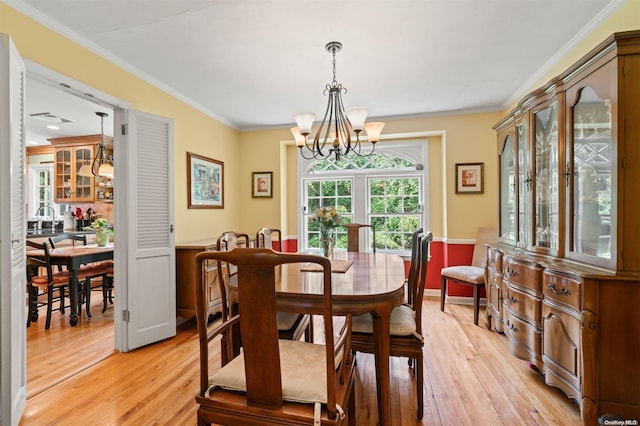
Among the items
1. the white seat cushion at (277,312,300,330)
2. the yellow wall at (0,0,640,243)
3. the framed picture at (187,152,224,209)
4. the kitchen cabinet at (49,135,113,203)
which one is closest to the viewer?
the white seat cushion at (277,312,300,330)

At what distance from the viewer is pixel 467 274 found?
11.2 ft

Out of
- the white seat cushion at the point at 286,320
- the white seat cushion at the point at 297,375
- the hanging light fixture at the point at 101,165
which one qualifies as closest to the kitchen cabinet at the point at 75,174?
the hanging light fixture at the point at 101,165

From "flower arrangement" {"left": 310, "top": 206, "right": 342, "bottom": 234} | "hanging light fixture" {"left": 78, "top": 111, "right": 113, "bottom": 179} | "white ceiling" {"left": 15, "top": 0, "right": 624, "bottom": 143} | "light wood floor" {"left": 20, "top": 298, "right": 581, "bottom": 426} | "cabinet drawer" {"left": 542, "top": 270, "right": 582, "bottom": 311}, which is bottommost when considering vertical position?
"light wood floor" {"left": 20, "top": 298, "right": 581, "bottom": 426}

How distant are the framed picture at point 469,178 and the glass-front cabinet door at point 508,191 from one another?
0.82 metres

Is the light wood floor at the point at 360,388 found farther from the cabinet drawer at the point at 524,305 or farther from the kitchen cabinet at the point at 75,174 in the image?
the kitchen cabinet at the point at 75,174

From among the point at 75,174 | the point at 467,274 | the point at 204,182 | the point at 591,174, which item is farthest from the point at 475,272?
the point at 75,174

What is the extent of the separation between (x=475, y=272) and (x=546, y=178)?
59.2 inches

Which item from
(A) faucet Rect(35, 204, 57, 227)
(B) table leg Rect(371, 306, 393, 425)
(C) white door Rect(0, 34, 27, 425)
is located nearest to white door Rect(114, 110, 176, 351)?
(C) white door Rect(0, 34, 27, 425)

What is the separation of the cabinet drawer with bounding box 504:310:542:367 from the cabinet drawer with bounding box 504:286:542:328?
0.05m

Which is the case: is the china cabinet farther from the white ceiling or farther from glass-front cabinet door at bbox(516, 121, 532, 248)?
the white ceiling

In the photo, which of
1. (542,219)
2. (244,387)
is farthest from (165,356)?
(542,219)

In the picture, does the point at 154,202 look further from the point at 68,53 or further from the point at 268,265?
the point at 268,265

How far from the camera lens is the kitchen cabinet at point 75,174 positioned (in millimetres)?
5211

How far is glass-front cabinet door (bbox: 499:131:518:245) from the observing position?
2736mm
